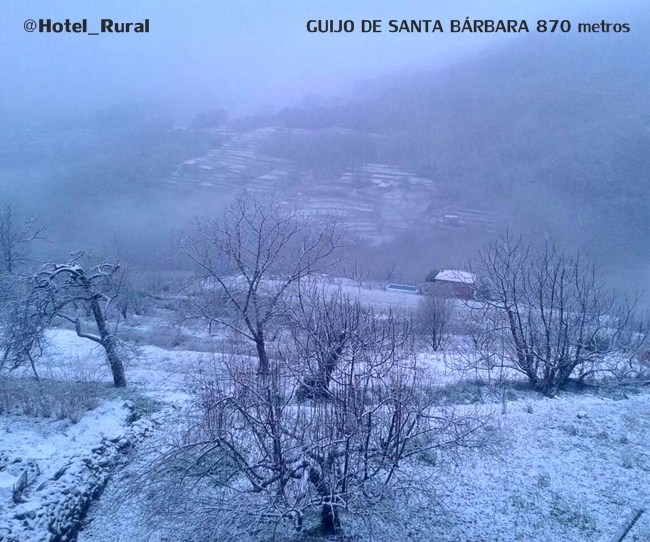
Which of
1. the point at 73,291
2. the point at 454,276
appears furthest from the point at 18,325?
the point at 454,276

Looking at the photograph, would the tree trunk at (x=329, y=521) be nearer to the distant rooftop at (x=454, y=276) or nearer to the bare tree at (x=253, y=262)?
the bare tree at (x=253, y=262)

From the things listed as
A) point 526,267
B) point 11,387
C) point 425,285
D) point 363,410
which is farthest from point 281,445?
point 425,285

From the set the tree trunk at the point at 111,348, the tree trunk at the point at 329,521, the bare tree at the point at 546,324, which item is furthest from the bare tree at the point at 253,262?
the tree trunk at the point at 329,521

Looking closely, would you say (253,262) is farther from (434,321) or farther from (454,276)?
(454,276)

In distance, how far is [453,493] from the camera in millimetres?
8422

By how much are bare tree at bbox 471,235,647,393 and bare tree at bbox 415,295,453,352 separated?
12.3ft

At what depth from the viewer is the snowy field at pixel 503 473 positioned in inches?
296

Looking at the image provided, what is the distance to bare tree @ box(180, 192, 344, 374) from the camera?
14125 mm

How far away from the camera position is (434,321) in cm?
1889

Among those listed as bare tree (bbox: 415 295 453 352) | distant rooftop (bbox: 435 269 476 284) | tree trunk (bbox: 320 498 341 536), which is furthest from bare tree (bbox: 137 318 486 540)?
distant rooftop (bbox: 435 269 476 284)

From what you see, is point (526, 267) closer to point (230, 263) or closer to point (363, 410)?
point (230, 263)

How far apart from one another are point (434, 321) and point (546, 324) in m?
5.76

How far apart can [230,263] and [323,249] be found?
8.50 feet

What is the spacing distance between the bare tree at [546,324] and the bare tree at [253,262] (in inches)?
186
